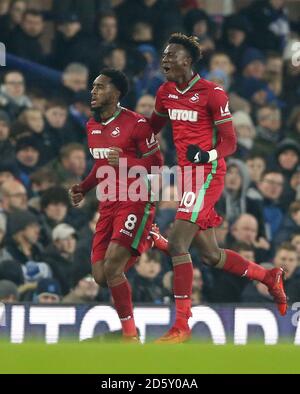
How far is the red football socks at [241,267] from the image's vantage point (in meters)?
12.8

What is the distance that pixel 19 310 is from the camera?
42.9 feet

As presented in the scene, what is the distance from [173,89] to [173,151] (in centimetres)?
480

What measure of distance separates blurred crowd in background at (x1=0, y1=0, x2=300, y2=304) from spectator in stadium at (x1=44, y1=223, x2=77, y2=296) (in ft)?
0.04

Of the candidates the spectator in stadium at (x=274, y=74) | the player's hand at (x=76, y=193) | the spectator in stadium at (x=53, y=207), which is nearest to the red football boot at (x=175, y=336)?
the player's hand at (x=76, y=193)

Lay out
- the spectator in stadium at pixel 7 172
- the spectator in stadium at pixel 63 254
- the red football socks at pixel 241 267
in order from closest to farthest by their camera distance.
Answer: the red football socks at pixel 241 267 < the spectator in stadium at pixel 63 254 < the spectator in stadium at pixel 7 172

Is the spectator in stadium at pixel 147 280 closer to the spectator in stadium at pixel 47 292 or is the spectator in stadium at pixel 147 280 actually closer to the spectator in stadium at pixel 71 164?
the spectator in stadium at pixel 47 292

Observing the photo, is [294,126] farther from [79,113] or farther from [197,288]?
[197,288]

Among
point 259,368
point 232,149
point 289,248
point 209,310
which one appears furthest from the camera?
point 289,248

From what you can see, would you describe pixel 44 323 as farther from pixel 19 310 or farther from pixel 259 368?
pixel 259 368

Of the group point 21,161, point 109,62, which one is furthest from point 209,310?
point 109,62

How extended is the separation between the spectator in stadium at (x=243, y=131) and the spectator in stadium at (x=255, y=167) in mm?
412

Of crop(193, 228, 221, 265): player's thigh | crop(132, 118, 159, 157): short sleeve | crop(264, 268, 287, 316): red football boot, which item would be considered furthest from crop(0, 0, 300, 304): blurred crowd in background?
crop(132, 118, 159, 157): short sleeve

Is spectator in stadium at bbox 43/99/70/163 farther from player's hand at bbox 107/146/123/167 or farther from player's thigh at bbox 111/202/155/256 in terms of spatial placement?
player's hand at bbox 107/146/123/167

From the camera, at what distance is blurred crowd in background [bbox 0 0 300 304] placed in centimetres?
1510
